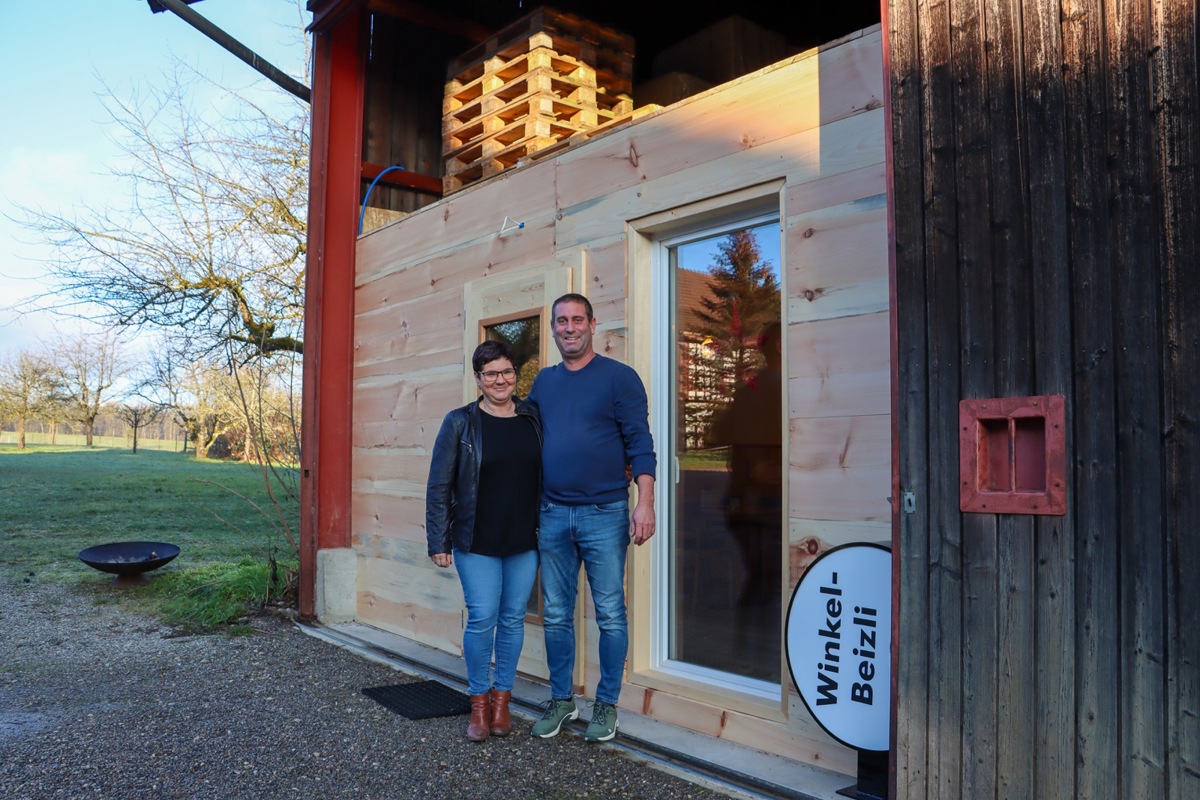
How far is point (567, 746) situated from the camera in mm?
4129

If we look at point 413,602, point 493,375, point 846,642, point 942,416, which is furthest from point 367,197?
point 942,416

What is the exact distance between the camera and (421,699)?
194 inches

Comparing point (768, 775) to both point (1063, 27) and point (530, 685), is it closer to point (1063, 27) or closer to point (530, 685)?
point (530, 685)

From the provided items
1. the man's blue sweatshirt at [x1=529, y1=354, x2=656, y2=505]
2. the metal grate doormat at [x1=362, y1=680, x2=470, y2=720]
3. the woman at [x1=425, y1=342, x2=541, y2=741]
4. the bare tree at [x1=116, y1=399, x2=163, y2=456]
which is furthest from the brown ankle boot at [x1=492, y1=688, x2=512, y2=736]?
the bare tree at [x1=116, y1=399, x2=163, y2=456]

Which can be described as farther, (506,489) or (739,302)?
(739,302)

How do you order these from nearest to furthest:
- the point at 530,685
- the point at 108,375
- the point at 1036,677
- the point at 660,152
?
the point at 1036,677
the point at 660,152
the point at 530,685
the point at 108,375

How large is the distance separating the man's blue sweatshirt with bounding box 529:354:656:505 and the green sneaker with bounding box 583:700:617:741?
2.97ft

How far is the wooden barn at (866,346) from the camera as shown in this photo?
98.9 inches

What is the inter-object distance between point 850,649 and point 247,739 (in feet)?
8.81

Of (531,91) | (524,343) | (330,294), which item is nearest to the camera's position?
(524,343)

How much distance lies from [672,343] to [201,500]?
16219mm

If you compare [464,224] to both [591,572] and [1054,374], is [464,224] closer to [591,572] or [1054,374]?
[591,572]

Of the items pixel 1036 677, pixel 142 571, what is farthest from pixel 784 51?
pixel 142 571

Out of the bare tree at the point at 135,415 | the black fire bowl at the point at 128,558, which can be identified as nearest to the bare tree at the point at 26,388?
the bare tree at the point at 135,415
